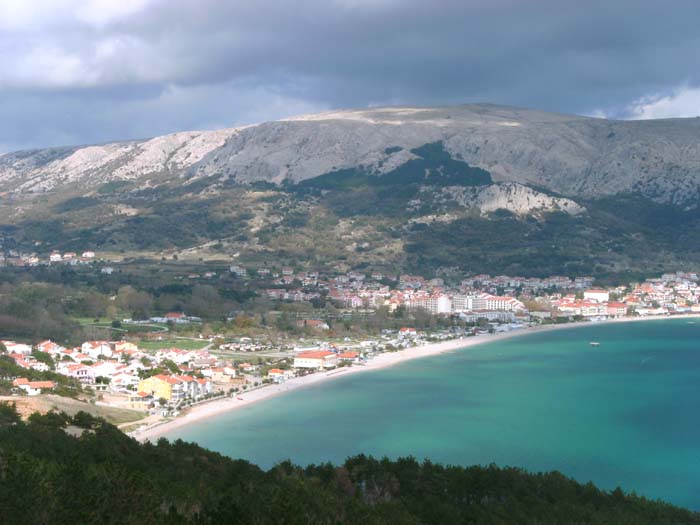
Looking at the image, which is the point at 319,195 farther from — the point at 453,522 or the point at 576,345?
the point at 453,522

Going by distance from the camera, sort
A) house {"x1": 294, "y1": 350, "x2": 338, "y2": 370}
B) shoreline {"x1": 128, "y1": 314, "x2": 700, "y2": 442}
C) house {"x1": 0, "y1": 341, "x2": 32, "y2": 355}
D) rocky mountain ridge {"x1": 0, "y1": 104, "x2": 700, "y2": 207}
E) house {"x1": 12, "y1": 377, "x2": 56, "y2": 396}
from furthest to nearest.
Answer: rocky mountain ridge {"x1": 0, "y1": 104, "x2": 700, "y2": 207} → house {"x1": 294, "y1": 350, "x2": 338, "y2": 370} → house {"x1": 0, "y1": 341, "x2": 32, "y2": 355} → house {"x1": 12, "y1": 377, "x2": 56, "y2": 396} → shoreline {"x1": 128, "y1": 314, "x2": 700, "y2": 442}

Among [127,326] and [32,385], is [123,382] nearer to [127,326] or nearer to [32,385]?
[32,385]

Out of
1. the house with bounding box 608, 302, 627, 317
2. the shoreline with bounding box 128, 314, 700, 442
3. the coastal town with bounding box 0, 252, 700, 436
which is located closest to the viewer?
the shoreline with bounding box 128, 314, 700, 442

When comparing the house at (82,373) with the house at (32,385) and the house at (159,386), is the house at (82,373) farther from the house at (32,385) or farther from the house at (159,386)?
the house at (32,385)

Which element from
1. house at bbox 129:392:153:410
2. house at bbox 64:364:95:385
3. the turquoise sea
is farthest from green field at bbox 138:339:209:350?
house at bbox 129:392:153:410

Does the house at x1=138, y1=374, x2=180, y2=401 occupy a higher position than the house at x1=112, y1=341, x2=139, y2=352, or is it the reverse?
the house at x1=112, y1=341, x2=139, y2=352

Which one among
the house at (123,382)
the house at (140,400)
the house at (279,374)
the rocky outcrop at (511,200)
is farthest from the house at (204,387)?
the rocky outcrop at (511,200)

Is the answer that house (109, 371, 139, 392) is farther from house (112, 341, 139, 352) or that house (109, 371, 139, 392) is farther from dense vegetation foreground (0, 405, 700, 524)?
dense vegetation foreground (0, 405, 700, 524)
